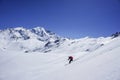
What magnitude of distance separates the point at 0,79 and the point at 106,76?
1579cm

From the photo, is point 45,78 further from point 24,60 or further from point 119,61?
point 24,60

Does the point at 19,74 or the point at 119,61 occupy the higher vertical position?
the point at 19,74

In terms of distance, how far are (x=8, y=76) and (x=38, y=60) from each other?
8.48 meters

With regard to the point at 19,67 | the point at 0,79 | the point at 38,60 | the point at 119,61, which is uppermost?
the point at 38,60

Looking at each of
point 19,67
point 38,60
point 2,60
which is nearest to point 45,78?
point 19,67

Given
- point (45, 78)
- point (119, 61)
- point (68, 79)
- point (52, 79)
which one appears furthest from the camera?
point (45, 78)

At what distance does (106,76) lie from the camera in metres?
11.6

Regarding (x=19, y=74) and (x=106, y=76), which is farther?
(x=19, y=74)

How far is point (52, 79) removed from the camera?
16.8 m

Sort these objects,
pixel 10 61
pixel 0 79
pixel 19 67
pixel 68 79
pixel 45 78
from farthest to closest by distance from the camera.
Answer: pixel 10 61, pixel 19 67, pixel 0 79, pixel 45 78, pixel 68 79

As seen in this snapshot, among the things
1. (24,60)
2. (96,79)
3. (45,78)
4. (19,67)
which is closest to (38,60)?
(24,60)

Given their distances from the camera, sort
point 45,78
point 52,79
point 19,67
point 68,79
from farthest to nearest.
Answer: point 19,67, point 45,78, point 52,79, point 68,79

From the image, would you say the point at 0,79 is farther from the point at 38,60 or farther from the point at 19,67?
the point at 38,60

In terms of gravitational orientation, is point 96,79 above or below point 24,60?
below
